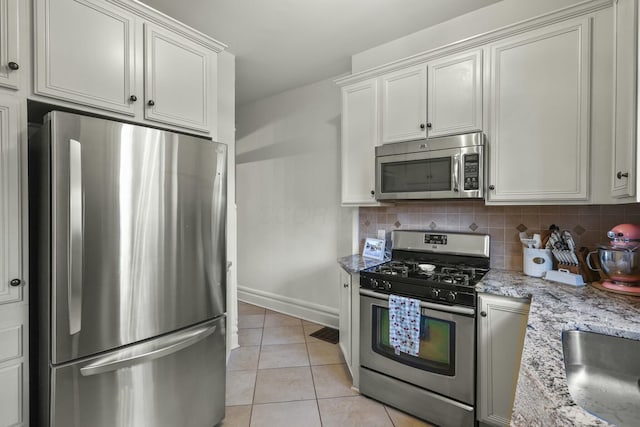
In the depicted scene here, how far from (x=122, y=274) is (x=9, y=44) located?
3.48ft

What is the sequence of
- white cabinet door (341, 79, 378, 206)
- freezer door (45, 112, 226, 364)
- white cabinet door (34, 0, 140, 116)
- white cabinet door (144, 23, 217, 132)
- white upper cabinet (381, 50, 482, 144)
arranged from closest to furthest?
freezer door (45, 112, 226, 364), white cabinet door (34, 0, 140, 116), white cabinet door (144, 23, 217, 132), white upper cabinet (381, 50, 482, 144), white cabinet door (341, 79, 378, 206)

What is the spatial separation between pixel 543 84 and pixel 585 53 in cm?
22

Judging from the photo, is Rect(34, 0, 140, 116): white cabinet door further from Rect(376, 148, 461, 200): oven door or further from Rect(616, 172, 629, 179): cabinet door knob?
Rect(616, 172, 629, 179): cabinet door knob

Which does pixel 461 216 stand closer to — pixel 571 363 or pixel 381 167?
pixel 381 167

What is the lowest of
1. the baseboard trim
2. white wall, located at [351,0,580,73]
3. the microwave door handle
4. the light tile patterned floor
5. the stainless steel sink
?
the light tile patterned floor

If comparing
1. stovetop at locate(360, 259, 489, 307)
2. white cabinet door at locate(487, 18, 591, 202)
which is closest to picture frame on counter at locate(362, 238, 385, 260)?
stovetop at locate(360, 259, 489, 307)

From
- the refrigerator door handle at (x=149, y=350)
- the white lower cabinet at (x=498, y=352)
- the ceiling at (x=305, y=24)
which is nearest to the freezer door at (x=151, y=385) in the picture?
the refrigerator door handle at (x=149, y=350)

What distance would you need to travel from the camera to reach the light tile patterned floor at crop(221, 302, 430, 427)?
6.26 ft

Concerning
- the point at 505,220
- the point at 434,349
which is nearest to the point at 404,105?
the point at 505,220

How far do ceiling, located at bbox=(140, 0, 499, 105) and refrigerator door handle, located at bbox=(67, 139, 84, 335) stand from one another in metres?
1.53

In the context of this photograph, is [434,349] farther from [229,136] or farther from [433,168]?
[229,136]

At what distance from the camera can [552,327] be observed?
43.3 inches

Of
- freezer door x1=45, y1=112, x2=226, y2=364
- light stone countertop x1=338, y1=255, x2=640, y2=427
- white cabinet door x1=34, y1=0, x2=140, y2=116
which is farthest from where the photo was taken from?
white cabinet door x1=34, y1=0, x2=140, y2=116

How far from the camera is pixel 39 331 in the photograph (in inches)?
53.1
